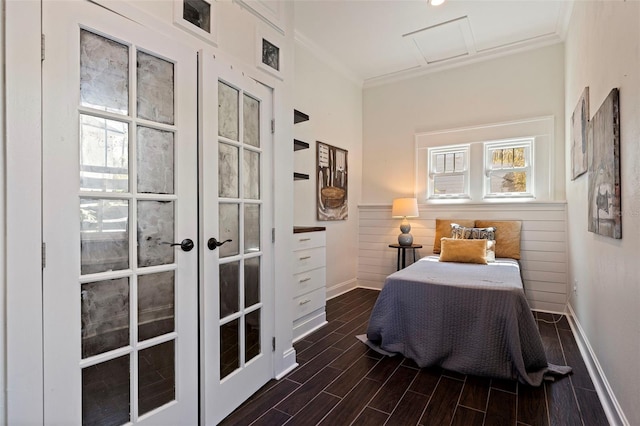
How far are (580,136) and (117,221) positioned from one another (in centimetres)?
339

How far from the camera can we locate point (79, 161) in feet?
4.43

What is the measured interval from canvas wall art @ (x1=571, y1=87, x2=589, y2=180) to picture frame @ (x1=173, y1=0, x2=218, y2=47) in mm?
2692

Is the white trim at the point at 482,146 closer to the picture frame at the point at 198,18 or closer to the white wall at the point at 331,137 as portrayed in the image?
the white wall at the point at 331,137

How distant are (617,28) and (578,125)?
4.20 ft

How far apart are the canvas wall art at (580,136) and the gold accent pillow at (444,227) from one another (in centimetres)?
126

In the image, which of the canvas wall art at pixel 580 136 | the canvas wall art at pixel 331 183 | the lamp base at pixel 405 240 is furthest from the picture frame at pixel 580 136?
the canvas wall art at pixel 331 183

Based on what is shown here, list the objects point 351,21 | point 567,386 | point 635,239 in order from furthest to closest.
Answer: point 351,21 < point 567,386 < point 635,239

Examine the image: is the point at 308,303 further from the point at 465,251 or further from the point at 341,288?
the point at 465,251

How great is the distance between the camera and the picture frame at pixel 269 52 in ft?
7.22

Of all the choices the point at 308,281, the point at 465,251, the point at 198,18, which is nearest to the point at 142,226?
the point at 198,18

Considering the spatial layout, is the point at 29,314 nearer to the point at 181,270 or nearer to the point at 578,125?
the point at 181,270

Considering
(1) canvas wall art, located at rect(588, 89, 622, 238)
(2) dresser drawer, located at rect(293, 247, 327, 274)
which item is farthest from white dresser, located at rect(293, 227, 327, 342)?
(1) canvas wall art, located at rect(588, 89, 622, 238)

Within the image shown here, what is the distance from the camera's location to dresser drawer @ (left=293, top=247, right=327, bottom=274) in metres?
3.10

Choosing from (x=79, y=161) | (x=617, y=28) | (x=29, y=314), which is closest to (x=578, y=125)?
(x=617, y=28)
